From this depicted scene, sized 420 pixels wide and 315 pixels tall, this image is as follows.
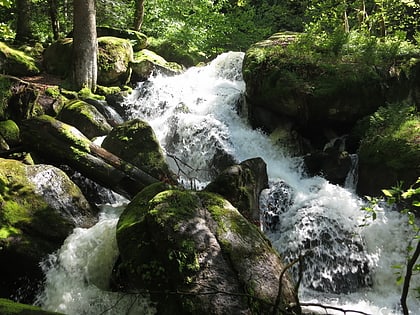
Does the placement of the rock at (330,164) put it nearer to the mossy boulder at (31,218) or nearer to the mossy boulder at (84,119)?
the mossy boulder at (84,119)

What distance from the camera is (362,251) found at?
728cm

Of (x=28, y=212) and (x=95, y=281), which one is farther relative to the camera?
(x=28, y=212)

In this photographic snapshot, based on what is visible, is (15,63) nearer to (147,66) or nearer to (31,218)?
(147,66)

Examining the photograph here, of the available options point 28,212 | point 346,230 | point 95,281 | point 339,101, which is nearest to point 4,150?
point 28,212

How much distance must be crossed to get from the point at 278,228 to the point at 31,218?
181 inches

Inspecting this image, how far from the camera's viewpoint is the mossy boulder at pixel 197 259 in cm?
423

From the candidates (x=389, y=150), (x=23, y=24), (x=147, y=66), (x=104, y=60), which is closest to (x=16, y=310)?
(x=389, y=150)

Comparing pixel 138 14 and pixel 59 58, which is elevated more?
pixel 138 14

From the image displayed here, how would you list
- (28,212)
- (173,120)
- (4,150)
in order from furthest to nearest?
(173,120) < (4,150) < (28,212)

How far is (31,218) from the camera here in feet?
20.5

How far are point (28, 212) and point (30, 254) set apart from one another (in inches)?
30.2

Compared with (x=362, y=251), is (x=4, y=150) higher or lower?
higher

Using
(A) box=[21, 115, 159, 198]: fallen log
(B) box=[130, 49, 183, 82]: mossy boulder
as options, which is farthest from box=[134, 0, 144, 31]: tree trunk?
(A) box=[21, 115, 159, 198]: fallen log

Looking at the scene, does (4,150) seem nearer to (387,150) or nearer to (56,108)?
(56,108)
